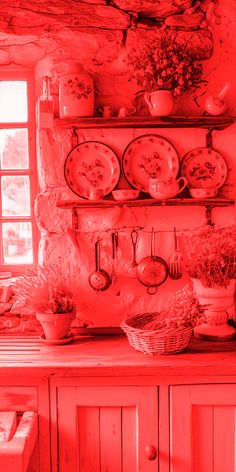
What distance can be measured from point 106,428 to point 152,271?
74 centimetres

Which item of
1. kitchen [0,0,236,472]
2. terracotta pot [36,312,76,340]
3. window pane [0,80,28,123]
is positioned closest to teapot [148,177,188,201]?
kitchen [0,0,236,472]

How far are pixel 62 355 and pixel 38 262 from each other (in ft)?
2.05

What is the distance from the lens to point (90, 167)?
8.17ft

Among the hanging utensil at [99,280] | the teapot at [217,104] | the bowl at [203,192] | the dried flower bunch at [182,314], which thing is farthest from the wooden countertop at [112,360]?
the teapot at [217,104]

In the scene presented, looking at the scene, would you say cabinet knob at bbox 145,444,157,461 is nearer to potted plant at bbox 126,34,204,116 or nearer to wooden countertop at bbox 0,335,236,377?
wooden countertop at bbox 0,335,236,377

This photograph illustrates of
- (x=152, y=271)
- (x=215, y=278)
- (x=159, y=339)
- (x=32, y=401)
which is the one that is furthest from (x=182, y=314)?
(x=32, y=401)

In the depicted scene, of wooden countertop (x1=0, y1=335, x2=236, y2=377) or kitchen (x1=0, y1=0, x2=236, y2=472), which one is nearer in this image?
wooden countertop (x1=0, y1=335, x2=236, y2=377)

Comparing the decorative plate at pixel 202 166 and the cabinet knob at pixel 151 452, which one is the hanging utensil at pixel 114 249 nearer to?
the decorative plate at pixel 202 166

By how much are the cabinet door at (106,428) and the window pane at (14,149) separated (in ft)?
4.05

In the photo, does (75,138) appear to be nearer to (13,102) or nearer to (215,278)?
(13,102)

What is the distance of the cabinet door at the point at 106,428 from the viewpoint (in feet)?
6.56

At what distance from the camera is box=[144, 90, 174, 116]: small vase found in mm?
2324

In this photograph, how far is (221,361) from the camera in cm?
201

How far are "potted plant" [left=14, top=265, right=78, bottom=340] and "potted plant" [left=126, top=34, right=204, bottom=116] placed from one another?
912mm
